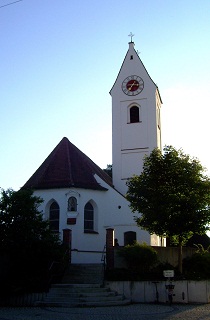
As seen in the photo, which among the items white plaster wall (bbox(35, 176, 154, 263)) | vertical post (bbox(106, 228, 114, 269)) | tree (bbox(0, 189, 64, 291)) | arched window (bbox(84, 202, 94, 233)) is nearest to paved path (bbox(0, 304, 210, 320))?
tree (bbox(0, 189, 64, 291))

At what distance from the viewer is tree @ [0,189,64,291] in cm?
1878

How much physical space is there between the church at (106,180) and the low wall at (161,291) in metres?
5.15

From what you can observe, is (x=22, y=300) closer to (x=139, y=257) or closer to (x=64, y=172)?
(x=139, y=257)

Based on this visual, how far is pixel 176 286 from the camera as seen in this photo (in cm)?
1948

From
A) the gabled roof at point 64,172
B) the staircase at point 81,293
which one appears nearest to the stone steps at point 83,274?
the staircase at point 81,293

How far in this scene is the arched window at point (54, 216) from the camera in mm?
29327

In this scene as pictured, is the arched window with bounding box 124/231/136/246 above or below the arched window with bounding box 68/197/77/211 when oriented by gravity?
below

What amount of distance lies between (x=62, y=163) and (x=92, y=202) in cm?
405

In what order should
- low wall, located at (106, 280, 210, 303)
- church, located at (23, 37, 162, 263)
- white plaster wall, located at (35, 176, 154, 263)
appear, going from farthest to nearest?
church, located at (23, 37, 162, 263), white plaster wall, located at (35, 176, 154, 263), low wall, located at (106, 280, 210, 303)

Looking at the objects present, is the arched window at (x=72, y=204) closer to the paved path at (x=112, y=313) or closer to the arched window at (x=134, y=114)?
the arched window at (x=134, y=114)

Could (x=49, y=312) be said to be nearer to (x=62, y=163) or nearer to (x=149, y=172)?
(x=149, y=172)

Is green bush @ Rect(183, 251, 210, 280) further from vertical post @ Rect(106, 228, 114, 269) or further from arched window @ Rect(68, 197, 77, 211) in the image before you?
arched window @ Rect(68, 197, 77, 211)

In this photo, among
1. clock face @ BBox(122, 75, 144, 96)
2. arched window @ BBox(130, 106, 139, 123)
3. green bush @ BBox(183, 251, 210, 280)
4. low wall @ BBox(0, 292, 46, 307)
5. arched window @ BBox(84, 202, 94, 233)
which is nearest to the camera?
low wall @ BBox(0, 292, 46, 307)

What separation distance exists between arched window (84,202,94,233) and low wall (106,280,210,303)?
10081 millimetres
